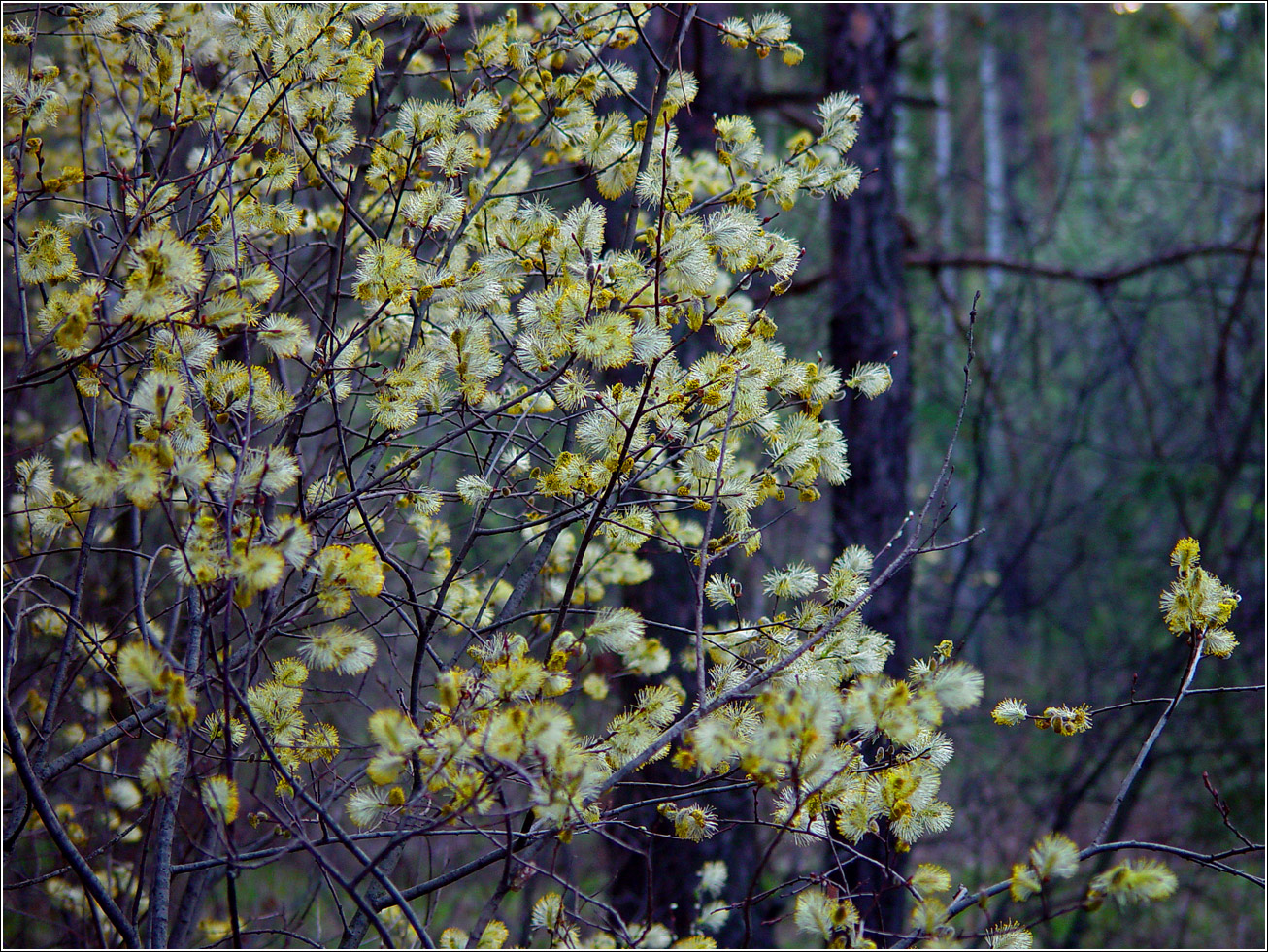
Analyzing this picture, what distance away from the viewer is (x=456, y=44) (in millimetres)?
4094

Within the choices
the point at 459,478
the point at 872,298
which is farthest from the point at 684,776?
the point at 459,478

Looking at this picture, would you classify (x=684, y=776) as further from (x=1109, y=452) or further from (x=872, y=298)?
(x=1109, y=452)

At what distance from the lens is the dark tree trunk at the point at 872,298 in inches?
163

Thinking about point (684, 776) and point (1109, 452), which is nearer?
point (684, 776)

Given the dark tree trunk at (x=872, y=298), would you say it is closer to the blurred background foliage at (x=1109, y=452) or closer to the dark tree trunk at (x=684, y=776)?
the blurred background foliage at (x=1109, y=452)

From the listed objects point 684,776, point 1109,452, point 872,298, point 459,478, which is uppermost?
point 1109,452

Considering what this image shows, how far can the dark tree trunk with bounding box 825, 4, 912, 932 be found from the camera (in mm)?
4129

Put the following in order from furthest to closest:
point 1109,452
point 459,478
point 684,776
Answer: point 1109,452
point 684,776
point 459,478

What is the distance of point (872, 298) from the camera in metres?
4.16

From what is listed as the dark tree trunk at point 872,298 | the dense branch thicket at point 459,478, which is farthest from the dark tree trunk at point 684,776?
the dense branch thicket at point 459,478

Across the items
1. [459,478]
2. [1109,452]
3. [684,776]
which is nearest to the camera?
[459,478]

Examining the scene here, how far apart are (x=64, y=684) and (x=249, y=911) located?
13.3 feet

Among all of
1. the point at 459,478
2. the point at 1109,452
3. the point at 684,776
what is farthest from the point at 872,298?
the point at 1109,452

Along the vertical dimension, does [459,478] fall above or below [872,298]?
below
